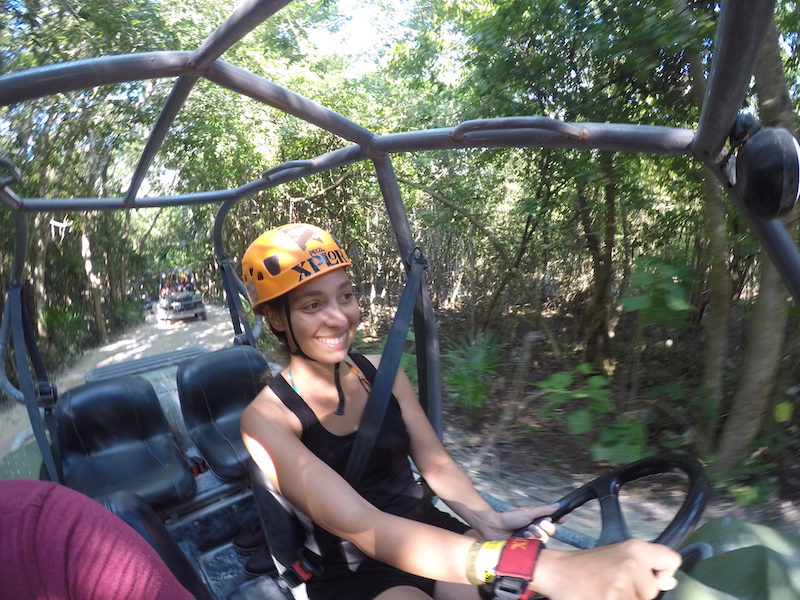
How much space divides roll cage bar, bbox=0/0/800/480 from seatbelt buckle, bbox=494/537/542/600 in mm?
710

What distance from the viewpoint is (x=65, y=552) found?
2.65ft

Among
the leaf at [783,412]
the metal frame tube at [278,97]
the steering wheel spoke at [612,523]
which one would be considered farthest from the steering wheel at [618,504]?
the leaf at [783,412]

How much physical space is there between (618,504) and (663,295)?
1.94 metres

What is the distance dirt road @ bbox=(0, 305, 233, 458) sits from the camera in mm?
8216

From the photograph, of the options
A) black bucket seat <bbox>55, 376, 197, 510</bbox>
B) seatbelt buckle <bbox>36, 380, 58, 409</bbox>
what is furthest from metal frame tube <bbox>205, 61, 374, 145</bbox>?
seatbelt buckle <bbox>36, 380, 58, 409</bbox>

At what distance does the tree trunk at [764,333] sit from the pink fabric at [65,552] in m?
3.26

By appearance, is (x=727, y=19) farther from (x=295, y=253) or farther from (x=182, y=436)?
(x=182, y=436)

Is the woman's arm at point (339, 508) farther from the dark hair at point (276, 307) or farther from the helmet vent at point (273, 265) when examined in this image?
the helmet vent at point (273, 265)

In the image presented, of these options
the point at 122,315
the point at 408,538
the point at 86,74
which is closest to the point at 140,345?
the point at 122,315

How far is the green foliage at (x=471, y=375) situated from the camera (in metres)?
5.23

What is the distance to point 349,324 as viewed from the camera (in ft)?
5.24

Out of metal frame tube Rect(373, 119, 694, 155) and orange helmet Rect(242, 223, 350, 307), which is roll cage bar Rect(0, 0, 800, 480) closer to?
metal frame tube Rect(373, 119, 694, 155)

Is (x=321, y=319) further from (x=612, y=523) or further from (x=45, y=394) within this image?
(x=45, y=394)

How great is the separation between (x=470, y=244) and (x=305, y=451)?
25.4ft
